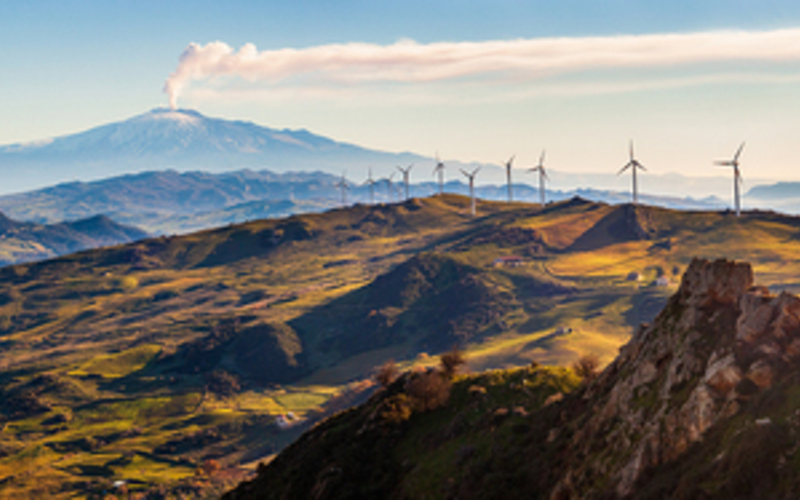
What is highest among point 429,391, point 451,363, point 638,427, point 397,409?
point 638,427

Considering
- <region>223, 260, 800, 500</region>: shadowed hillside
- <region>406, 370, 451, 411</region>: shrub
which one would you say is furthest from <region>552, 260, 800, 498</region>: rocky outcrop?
<region>406, 370, 451, 411</region>: shrub

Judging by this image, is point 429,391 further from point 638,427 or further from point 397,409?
point 638,427

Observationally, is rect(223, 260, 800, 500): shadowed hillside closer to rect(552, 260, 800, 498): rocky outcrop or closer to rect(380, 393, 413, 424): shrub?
rect(552, 260, 800, 498): rocky outcrop

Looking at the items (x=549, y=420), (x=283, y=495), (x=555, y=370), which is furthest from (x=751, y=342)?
(x=283, y=495)

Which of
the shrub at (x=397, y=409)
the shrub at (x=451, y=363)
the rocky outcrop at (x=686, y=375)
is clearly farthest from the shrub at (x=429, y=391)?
the rocky outcrop at (x=686, y=375)

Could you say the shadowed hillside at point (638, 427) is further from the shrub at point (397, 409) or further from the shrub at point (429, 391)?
the shrub at point (429, 391)

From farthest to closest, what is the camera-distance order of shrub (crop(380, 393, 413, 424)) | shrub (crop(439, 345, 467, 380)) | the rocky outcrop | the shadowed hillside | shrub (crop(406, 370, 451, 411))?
shrub (crop(439, 345, 467, 380))
shrub (crop(406, 370, 451, 411))
shrub (crop(380, 393, 413, 424))
the rocky outcrop
the shadowed hillside

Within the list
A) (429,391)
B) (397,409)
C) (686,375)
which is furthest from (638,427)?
(397,409)
